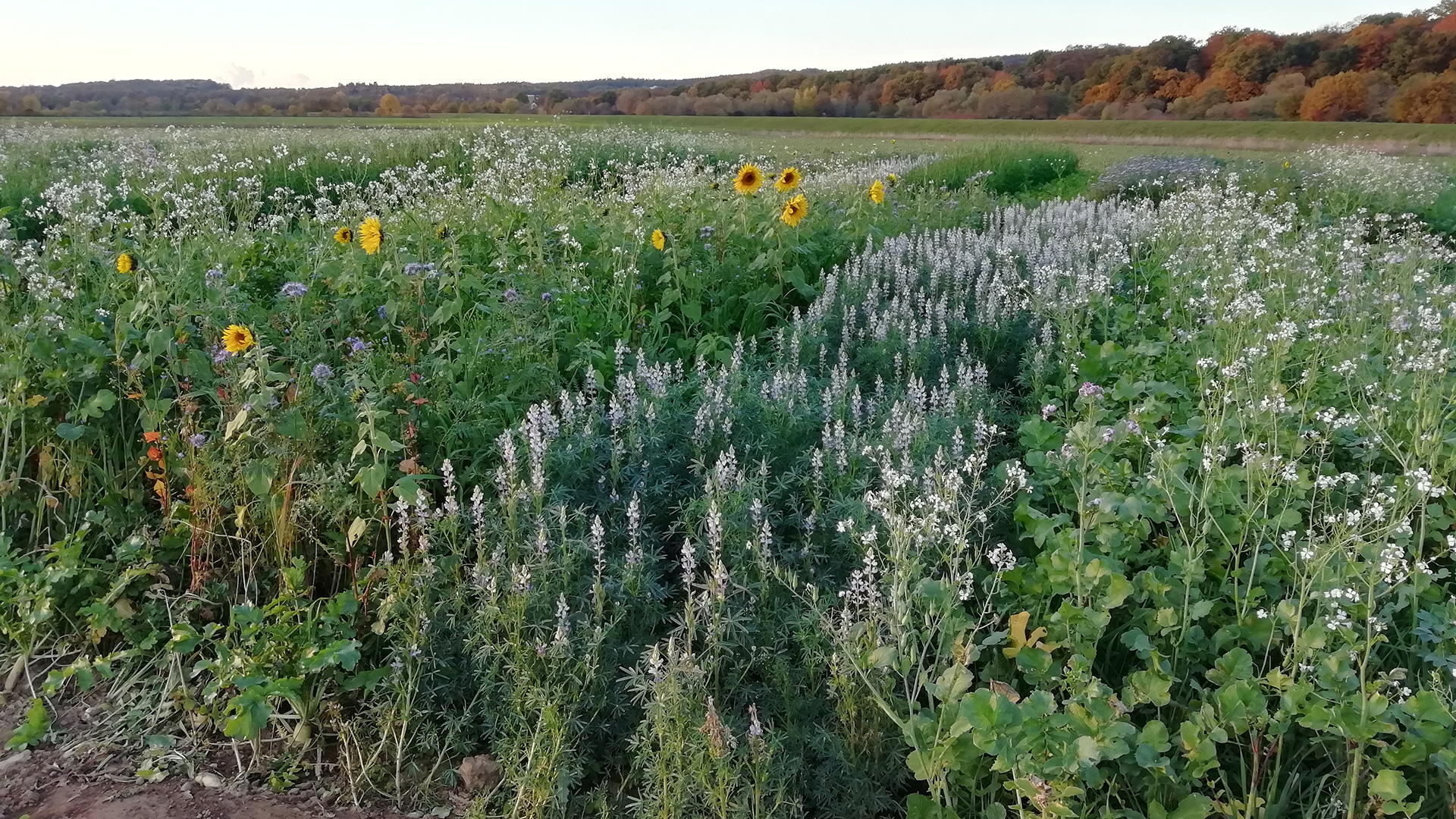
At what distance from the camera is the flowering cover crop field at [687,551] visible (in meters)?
2.34

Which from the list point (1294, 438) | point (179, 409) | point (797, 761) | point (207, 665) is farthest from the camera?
point (179, 409)

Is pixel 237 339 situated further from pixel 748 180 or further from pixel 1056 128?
pixel 1056 128

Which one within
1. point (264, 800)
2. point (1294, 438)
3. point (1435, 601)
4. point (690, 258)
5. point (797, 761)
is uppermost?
point (690, 258)

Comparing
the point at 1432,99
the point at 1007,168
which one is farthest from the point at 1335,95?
the point at 1007,168

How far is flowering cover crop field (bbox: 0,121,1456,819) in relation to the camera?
2340mm

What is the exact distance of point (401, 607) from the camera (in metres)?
2.76

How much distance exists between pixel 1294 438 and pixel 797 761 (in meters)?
2.39

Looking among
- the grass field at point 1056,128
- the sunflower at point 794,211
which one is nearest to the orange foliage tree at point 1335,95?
the grass field at point 1056,128

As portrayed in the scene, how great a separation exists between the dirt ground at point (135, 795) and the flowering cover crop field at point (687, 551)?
0.05 meters

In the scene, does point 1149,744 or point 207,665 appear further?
point 207,665

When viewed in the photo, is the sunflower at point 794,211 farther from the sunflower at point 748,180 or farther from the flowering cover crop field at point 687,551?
the flowering cover crop field at point 687,551

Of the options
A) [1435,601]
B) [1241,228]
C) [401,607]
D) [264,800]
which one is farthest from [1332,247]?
[264,800]

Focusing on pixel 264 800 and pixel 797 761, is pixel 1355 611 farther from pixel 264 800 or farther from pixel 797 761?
pixel 264 800

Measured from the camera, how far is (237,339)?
11.0ft
